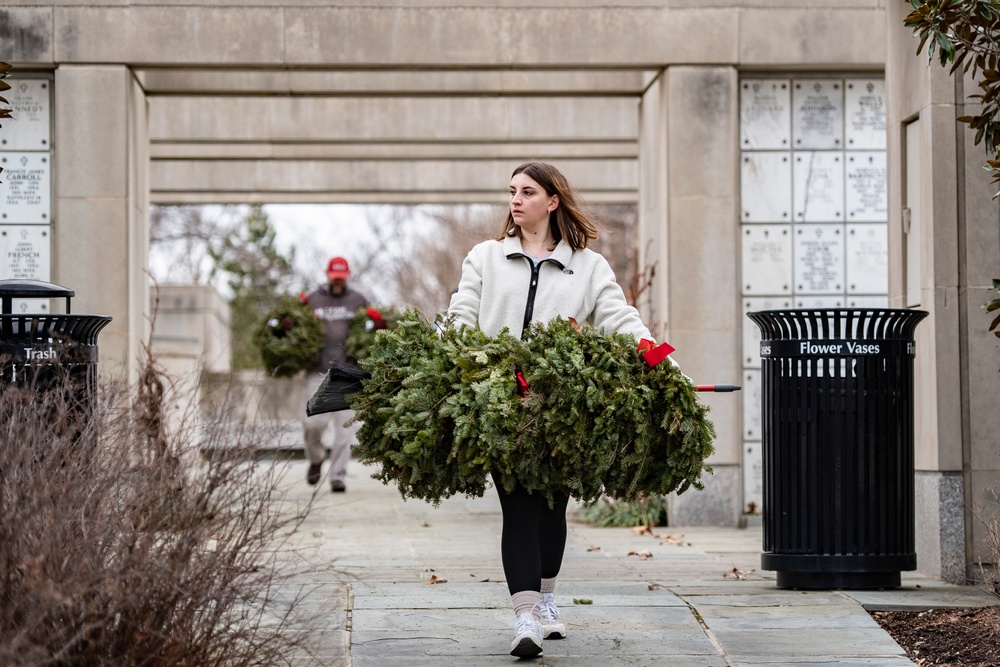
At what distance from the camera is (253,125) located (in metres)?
15.6

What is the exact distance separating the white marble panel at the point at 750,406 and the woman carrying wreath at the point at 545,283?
547 centimetres

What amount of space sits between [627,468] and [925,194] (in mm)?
3191

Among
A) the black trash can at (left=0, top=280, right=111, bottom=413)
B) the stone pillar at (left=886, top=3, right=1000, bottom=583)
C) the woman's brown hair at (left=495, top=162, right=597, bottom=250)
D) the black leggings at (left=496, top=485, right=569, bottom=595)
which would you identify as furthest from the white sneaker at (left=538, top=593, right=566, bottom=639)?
the stone pillar at (left=886, top=3, right=1000, bottom=583)

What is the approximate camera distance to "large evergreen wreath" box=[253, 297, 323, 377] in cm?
1381

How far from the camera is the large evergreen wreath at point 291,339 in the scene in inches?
544

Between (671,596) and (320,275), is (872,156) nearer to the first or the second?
(671,596)

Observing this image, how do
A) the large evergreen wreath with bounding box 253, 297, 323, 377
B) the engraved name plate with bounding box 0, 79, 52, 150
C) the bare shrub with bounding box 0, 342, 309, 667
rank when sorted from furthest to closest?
the large evergreen wreath with bounding box 253, 297, 323, 377
the engraved name plate with bounding box 0, 79, 52, 150
the bare shrub with bounding box 0, 342, 309, 667

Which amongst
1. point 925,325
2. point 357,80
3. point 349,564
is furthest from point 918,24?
point 357,80

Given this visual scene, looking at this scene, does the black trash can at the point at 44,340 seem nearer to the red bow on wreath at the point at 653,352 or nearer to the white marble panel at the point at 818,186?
the red bow on wreath at the point at 653,352

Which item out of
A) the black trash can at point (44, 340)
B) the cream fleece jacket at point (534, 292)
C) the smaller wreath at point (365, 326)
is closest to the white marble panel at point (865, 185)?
the smaller wreath at point (365, 326)

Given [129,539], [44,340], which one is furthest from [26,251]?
[129,539]

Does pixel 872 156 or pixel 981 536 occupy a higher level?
pixel 872 156

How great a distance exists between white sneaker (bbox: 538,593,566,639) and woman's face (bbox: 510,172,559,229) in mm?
1545

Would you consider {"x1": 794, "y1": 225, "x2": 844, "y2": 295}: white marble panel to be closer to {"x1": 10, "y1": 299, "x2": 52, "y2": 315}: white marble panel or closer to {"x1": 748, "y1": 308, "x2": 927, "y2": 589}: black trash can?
{"x1": 748, "y1": 308, "x2": 927, "y2": 589}: black trash can
